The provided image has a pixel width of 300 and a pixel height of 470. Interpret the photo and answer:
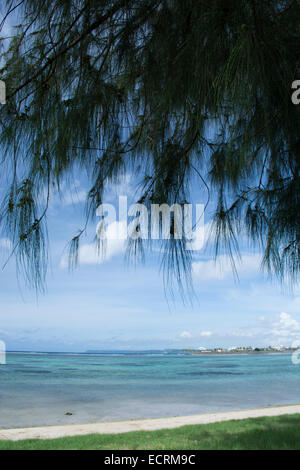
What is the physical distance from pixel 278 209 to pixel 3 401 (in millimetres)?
8362

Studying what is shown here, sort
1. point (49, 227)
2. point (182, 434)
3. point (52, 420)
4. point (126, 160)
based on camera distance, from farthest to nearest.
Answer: point (52, 420), point (182, 434), point (126, 160), point (49, 227)

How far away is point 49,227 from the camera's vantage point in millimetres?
994

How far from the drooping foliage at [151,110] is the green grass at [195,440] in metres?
2.13

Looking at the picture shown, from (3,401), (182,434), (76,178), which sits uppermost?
(76,178)

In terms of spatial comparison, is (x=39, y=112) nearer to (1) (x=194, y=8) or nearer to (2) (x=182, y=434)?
(1) (x=194, y=8)

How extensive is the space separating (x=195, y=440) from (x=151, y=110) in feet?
9.02

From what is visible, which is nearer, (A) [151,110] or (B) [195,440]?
(A) [151,110]

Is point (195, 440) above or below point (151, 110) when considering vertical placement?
below

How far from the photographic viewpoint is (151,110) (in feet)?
3.90

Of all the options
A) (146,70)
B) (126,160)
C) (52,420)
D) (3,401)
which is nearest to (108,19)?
(146,70)

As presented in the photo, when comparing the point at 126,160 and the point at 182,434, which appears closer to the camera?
the point at 126,160

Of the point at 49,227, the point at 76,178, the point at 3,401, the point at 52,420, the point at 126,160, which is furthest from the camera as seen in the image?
the point at 3,401

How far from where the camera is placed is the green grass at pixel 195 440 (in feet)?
9.31

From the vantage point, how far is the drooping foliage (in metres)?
0.96
